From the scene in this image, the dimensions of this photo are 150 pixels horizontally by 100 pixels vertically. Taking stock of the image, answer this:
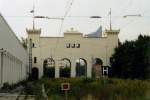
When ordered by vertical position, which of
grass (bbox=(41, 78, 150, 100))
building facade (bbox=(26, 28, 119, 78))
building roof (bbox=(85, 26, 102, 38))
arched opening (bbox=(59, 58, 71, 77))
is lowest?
grass (bbox=(41, 78, 150, 100))

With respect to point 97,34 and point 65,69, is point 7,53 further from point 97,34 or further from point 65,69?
point 65,69

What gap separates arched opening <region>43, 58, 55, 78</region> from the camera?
413 feet

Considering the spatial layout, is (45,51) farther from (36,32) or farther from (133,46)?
(133,46)

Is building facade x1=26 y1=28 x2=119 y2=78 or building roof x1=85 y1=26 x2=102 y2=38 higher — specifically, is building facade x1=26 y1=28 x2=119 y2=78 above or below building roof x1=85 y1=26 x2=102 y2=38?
below

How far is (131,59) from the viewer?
108 m

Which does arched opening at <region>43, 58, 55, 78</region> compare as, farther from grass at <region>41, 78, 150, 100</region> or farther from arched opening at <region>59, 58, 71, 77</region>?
grass at <region>41, 78, 150, 100</region>

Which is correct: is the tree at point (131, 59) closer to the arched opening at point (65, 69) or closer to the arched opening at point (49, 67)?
the arched opening at point (49, 67)

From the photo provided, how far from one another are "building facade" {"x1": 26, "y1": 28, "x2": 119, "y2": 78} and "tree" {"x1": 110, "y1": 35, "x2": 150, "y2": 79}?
5.71 metres

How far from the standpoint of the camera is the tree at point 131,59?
105 metres

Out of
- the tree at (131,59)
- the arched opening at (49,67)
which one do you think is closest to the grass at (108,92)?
the tree at (131,59)

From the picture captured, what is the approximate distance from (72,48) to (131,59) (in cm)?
1926

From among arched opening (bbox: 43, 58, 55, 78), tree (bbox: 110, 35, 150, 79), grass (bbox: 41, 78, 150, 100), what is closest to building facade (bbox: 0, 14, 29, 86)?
grass (bbox: 41, 78, 150, 100)

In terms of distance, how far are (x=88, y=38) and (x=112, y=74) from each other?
12757 mm

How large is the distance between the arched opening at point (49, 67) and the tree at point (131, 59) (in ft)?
52.6
